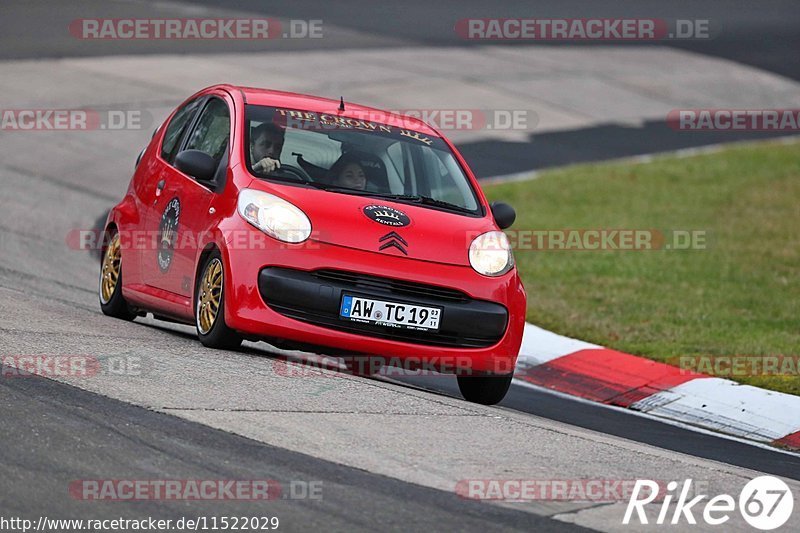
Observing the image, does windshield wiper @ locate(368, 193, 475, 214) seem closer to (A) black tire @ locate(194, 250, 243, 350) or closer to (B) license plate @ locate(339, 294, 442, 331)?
(B) license plate @ locate(339, 294, 442, 331)

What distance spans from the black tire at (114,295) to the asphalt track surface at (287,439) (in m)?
0.25

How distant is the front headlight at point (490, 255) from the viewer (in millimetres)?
8312

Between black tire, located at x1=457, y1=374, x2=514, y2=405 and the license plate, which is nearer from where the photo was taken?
the license plate

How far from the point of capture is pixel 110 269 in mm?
10117

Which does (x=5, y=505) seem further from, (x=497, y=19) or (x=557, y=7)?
(x=557, y=7)

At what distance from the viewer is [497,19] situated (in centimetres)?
3212

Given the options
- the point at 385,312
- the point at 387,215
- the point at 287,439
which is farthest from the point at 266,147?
the point at 287,439

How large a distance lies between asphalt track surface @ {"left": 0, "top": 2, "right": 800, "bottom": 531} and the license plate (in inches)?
13.5

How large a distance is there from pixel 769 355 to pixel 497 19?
22.0m

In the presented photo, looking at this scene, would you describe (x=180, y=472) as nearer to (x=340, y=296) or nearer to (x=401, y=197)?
(x=340, y=296)

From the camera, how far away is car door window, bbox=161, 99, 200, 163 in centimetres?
973

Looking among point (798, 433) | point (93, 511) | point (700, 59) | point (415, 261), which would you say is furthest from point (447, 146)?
point (700, 59)

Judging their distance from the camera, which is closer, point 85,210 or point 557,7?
point 85,210

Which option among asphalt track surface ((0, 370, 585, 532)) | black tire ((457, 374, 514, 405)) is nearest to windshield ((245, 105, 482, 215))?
black tire ((457, 374, 514, 405))
